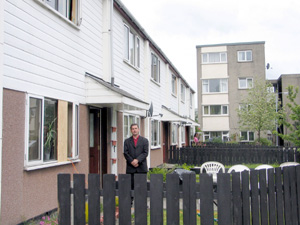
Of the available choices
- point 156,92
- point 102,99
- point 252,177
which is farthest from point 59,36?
point 156,92

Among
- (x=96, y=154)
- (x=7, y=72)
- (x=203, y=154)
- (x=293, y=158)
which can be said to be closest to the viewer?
(x=7, y=72)

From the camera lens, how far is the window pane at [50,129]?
22.0ft

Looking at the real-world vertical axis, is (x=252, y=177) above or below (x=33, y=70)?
below

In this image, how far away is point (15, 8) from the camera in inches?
228

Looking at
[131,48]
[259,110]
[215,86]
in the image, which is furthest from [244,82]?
[131,48]

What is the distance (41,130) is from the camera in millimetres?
→ 6473

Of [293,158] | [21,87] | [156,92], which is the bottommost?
[293,158]

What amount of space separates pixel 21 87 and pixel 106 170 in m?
4.85

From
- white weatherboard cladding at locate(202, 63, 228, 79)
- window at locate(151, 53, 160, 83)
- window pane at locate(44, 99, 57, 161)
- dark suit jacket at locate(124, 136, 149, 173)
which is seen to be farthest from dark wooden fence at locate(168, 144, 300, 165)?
white weatherboard cladding at locate(202, 63, 228, 79)

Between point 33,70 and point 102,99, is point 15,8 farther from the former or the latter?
point 102,99

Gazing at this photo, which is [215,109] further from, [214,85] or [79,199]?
[79,199]

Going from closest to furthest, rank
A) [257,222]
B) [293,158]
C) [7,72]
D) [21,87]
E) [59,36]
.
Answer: [257,222] → [7,72] → [21,87] → [59,36] → [293,158]

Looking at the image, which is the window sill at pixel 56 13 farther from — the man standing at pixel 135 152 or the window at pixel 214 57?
the window at pixel 214 57

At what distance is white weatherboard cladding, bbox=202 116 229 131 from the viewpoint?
36500mm
